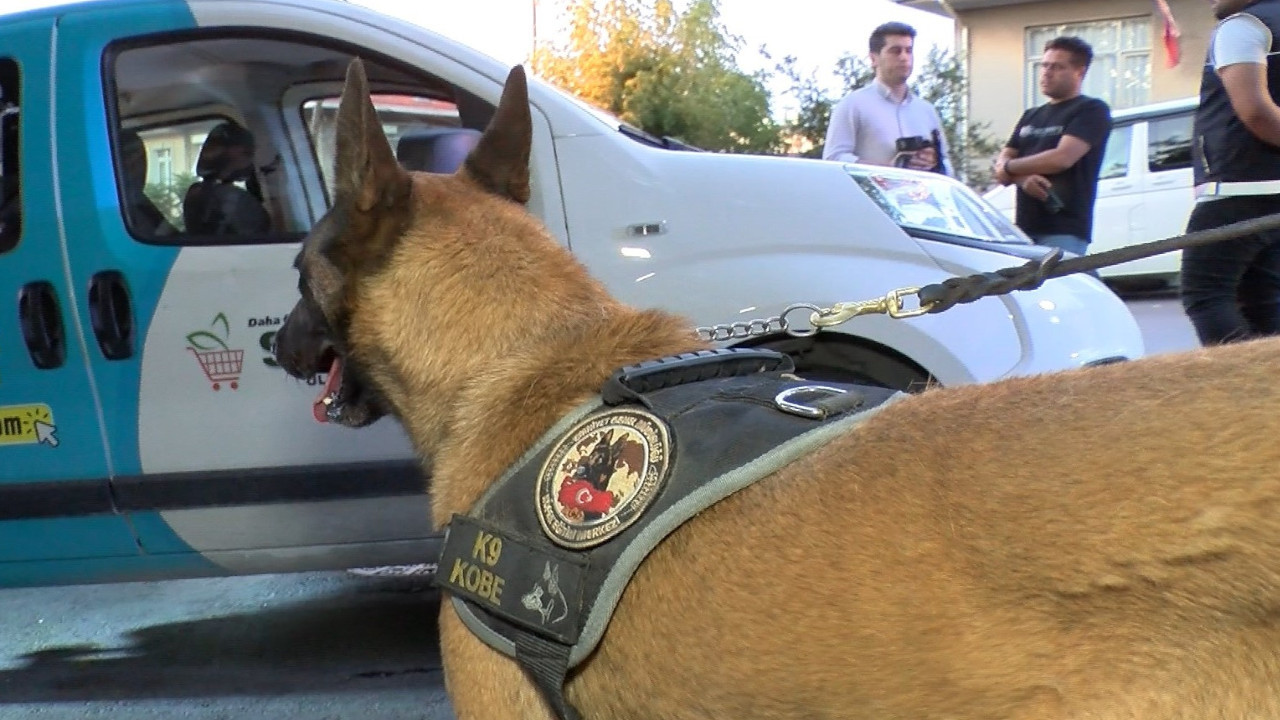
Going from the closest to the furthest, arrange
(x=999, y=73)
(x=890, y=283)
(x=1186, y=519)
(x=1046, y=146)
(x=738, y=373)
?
(x=1186, y=519), (x=738, y=373), (x=890, y=283), (x=1046, y=146), (x=999, y=73)

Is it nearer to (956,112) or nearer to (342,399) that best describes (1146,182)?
(956,112)

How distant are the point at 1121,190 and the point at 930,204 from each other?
32.3 feet

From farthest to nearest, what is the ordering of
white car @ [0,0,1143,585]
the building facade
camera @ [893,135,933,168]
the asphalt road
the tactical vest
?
the building facade, camera @ [893,135,933,168], the tactical vest, the asphalt road, white car @ [0,0,1143,585]

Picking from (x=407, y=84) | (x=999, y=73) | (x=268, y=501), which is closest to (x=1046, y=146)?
(x=407, y=84)

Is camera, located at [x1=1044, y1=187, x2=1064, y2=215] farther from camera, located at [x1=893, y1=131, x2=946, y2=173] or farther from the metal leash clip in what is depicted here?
the metal leash clip

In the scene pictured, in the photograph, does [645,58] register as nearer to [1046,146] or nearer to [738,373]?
[1046,146]

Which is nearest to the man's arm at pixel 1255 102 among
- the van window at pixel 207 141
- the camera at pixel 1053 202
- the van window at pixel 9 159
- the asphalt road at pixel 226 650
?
the asphalt road at pixel 226 650

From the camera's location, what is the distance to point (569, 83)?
18.1 meters

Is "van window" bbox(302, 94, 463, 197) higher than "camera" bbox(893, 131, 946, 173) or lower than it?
higher

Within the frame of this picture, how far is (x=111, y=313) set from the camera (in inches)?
137

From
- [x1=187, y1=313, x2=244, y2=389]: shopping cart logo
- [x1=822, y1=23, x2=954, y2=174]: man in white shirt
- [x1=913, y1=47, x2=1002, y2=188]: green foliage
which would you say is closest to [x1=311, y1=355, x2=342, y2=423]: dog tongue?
[x1=187, y1=313, x2=244, y2=389]: shopping cart logo

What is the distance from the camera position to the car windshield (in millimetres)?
3588

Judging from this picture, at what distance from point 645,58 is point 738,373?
15846 mm

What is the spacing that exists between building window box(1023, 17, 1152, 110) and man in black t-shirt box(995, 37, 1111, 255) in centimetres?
1458
